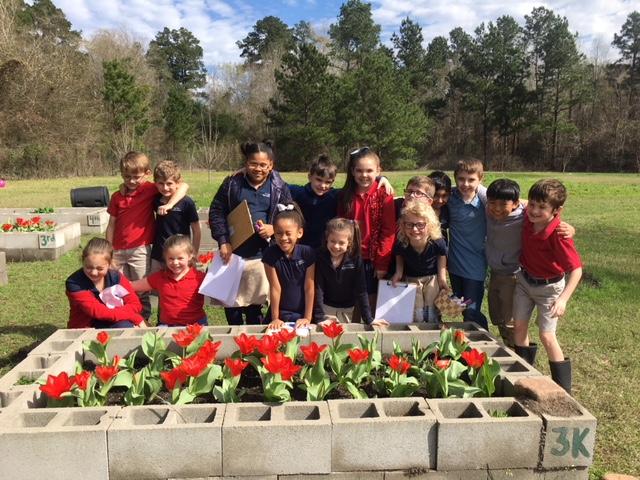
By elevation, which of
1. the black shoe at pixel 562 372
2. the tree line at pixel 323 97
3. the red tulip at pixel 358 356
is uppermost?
the tree line at pixel 323 97

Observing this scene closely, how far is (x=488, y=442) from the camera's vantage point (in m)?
2.47

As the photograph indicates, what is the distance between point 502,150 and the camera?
153 ft

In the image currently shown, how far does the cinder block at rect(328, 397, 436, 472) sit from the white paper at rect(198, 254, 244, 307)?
1.73 m

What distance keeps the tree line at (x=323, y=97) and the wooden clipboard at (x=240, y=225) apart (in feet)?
86.7

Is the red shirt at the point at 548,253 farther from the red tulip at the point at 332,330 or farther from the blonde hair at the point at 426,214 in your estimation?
the red tulip at the point at 332,330

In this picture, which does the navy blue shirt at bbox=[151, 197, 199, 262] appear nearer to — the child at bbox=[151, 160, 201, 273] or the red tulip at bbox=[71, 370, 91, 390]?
the child at bbox=[151, 160, 201, 273]

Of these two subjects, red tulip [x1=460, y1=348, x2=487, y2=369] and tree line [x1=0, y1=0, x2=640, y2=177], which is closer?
red tulip [x1=460, y1=348, x2=487, y2=369]

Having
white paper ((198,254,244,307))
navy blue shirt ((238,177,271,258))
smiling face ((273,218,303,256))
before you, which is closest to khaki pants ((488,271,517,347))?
smiling face ((273,218,303,256))

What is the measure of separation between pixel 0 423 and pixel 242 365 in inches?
44.4

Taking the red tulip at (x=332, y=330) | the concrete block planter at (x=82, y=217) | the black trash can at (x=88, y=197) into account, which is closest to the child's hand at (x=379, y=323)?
the red tulip at (x=332, y=330)

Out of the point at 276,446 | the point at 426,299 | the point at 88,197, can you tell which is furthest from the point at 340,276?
the point at 88,197

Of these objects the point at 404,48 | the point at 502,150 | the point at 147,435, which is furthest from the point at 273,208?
the point at 404,48

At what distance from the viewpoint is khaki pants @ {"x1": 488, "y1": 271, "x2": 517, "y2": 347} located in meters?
4.07

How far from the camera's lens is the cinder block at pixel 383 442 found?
2434 millimetres
